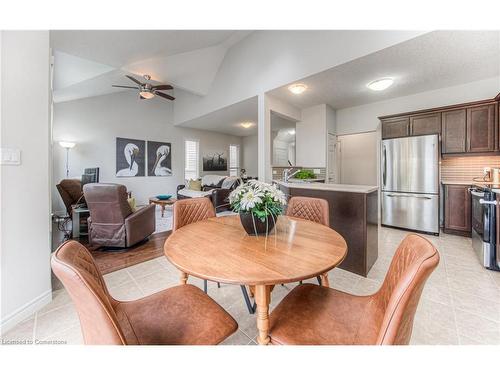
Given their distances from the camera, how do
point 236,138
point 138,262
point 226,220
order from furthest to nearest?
1. point 236,138
2. point 138,262
3. point 226,220

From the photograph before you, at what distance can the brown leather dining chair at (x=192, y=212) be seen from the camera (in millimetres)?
1759

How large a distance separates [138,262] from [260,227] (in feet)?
6.66

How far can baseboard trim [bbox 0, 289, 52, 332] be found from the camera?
4.74ft

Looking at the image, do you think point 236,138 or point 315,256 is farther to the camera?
point 236,138

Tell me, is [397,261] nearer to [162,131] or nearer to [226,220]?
[226,220]

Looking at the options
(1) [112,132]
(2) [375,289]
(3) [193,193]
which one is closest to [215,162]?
(3) [193,193]

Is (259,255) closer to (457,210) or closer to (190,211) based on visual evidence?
(190,211)

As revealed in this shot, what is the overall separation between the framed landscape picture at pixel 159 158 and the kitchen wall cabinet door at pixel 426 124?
6397 mm

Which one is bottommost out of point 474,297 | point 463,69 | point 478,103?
point 474,297

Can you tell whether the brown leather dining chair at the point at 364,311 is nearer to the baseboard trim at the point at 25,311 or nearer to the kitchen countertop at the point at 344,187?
the kitchen countertop at the point at 344,187

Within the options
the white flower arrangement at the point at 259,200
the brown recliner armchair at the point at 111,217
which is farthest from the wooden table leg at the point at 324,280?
the brown recliner armchair at the point at 111,217

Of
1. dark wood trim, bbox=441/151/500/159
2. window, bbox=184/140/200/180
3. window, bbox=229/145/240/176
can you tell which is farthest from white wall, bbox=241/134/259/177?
dark wood trim, bbox=441/151/500/159
